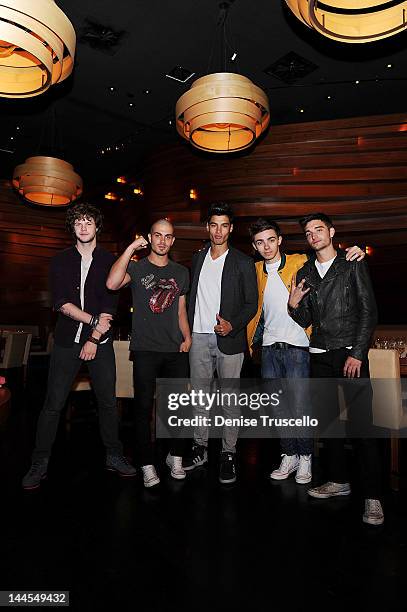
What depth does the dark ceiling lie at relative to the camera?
17.7 ft

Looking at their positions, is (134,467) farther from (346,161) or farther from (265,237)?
(346,161)

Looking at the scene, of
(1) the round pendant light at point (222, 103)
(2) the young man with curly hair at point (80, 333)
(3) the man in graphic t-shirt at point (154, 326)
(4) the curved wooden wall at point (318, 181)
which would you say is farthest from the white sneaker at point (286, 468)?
(4) the curved wooden wall at point (318, 181)

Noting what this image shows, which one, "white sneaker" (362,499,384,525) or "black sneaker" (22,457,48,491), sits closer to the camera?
"white sneaker" (362,499,384,525)

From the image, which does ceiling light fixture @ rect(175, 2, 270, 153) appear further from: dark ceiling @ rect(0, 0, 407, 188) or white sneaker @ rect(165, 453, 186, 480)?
white sneaker @ rect(165, 453, 186, 480)

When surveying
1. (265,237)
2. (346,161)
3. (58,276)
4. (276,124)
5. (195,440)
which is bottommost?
(195,440)

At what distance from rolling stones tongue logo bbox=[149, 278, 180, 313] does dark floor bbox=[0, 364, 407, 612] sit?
1.10 metres

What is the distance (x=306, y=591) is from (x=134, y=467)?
5.48ft

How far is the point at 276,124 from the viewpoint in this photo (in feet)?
27.0

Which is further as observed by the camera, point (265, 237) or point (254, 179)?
point (254, 179)

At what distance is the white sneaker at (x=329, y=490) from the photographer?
2445 mm

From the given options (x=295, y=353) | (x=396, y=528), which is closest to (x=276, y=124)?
(x=295, y=353)

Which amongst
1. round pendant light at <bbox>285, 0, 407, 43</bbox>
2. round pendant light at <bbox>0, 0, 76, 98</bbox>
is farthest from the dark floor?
round pendant light at <bbox>285, 0, 407, 43</bbox>

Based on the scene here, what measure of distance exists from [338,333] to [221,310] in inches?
30.3

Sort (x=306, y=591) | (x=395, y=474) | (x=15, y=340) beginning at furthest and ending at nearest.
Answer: (x=15, y=340)
(x=395, y=474)
(x=306, y=591)
